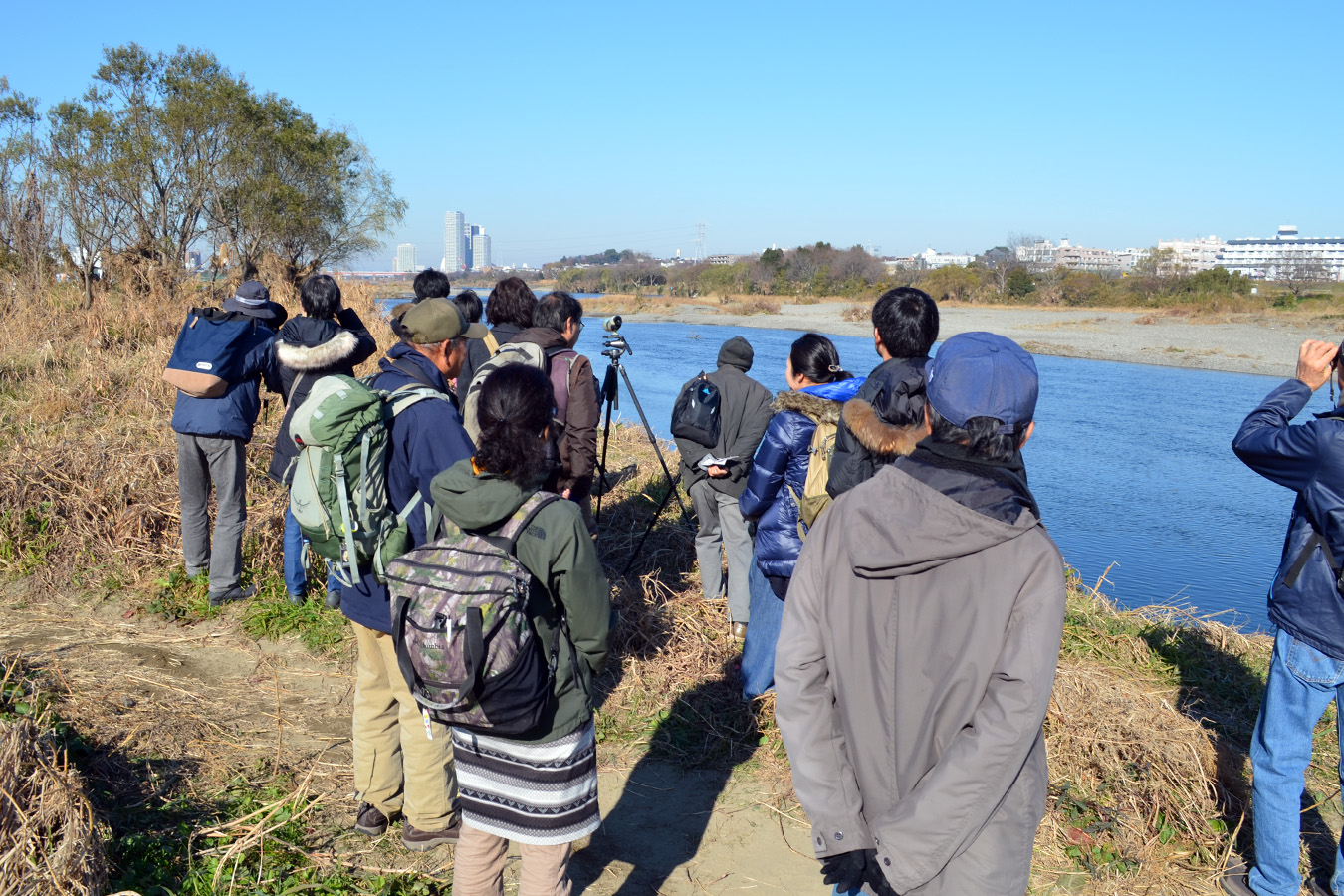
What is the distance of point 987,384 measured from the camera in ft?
4.98

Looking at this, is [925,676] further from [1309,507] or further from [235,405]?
[235,405]

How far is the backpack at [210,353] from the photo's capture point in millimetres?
4453

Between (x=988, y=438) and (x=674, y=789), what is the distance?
7.71 feet

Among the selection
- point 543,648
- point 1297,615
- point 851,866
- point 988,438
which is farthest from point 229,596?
point 1297,615

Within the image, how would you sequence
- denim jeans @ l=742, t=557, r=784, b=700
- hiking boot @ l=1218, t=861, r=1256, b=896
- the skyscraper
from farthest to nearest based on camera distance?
Result: 1. the skyscraper
2. denim jeans @ l=742, t=557, r=784, b=700
3. hiking boot @ l=1218, t=861, r=1256, b=896

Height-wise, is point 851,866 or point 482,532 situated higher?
point 482,532

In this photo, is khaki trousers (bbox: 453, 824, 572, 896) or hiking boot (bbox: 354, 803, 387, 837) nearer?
khaki trousers (bbox: 453, 824, 572, 896)

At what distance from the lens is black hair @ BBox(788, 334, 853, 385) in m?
3.58

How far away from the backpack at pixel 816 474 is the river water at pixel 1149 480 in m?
2.68

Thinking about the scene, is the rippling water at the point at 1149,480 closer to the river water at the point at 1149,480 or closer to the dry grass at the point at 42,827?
the river water at the point at 1149,480

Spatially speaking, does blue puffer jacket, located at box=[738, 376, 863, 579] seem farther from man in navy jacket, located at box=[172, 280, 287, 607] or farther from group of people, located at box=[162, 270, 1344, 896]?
man in navy jacket, located at box=[172, 280, 287, 607]

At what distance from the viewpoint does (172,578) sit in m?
4.94

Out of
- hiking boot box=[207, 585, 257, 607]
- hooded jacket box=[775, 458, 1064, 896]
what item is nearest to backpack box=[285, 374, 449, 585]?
hooded jacket box=[775, 458, 1064, 896]

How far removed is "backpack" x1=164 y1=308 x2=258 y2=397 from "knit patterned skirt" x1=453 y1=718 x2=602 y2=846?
308 cm
